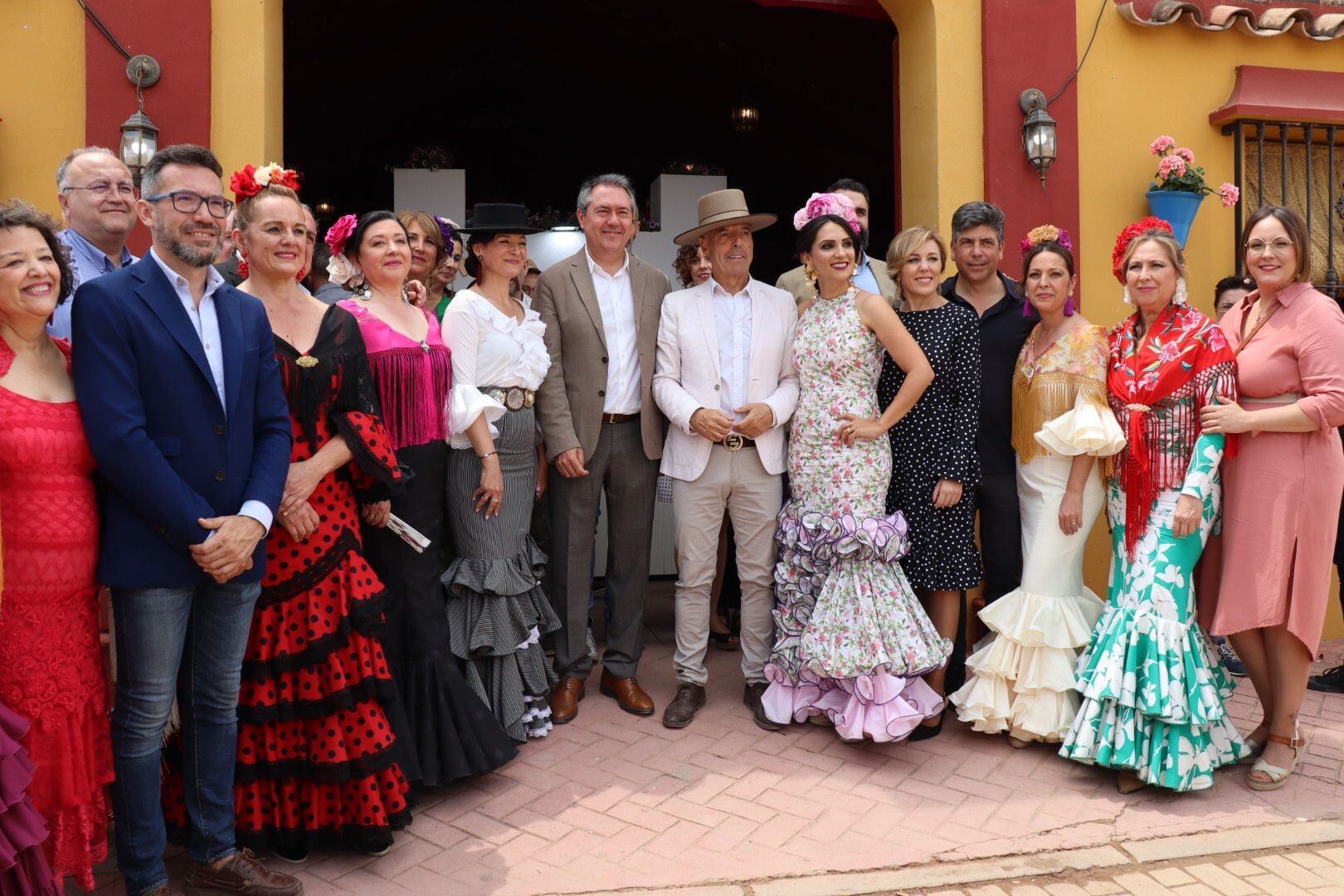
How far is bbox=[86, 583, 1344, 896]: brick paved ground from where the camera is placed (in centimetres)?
332

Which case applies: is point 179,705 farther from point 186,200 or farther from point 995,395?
point 995,395

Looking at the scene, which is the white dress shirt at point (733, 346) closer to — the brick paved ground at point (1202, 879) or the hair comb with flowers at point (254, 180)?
the hair comb with flowers at point (254, 180)

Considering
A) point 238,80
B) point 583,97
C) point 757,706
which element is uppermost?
point 583,97

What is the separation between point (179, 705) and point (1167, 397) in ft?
12.4

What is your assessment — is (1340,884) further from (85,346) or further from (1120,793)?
(85,346)

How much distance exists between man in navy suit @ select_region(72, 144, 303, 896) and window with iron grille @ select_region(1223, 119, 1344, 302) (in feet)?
18.7

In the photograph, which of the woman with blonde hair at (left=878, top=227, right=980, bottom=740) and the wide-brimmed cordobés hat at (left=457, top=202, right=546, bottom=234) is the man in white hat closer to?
the woman with blonde hair at (left=878, top=227, right=980, bottom=740)

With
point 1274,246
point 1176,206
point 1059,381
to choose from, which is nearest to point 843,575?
point 1059,381

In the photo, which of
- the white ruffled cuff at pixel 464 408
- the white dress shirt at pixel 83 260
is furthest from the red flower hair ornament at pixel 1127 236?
the white dress shirt at pixel 83 260

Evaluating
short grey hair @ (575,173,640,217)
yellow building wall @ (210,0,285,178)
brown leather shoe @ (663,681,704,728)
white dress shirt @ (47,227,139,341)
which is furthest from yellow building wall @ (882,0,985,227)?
white dress shirt @ (47,227,139,341)

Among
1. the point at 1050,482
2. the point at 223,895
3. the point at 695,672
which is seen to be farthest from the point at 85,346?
the point at 1050,482

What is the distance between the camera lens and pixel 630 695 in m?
4.57

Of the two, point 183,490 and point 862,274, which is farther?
point 862,274

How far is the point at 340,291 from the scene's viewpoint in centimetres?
388
